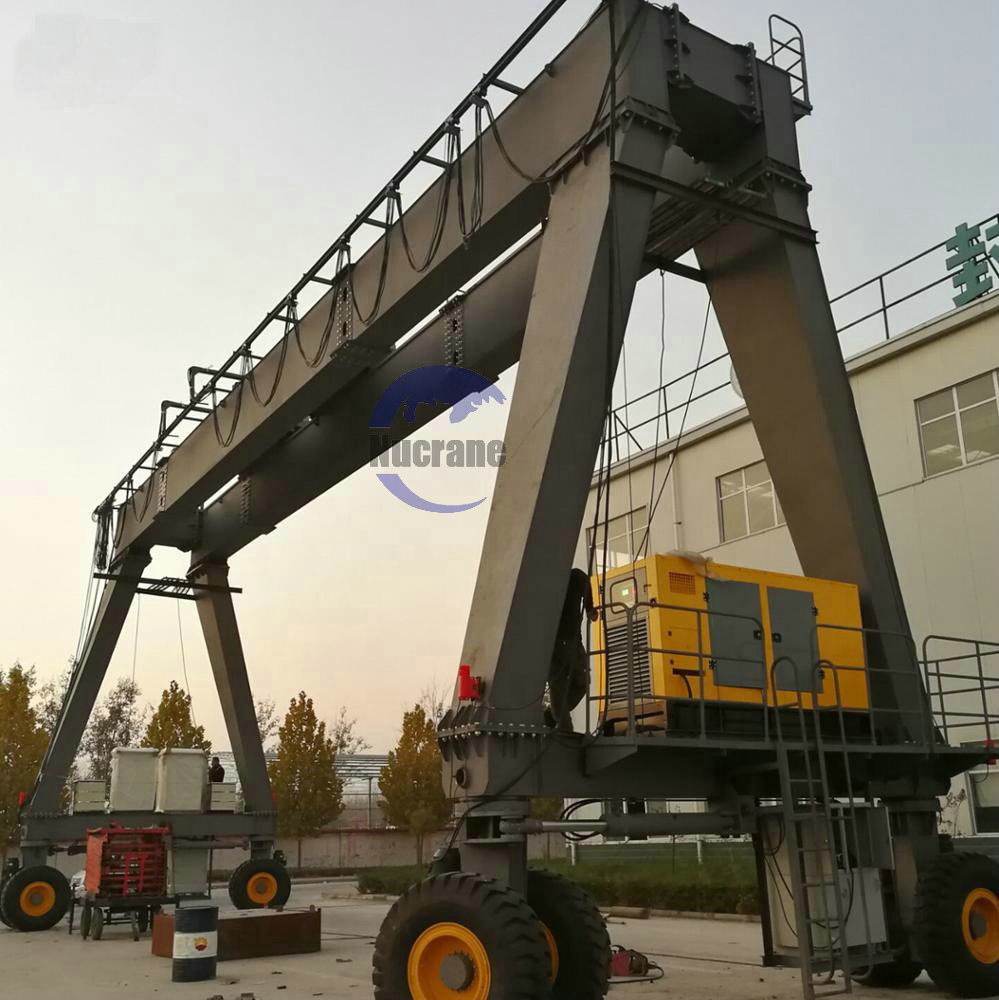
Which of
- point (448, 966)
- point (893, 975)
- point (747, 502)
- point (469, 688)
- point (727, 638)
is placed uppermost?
point (747, 502)

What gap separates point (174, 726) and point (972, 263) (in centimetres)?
2494

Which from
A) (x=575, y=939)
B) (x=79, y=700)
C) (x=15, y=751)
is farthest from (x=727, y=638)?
(x=15, y=751)

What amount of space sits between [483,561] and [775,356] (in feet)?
11.5

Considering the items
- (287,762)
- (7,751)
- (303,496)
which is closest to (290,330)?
(303,496)

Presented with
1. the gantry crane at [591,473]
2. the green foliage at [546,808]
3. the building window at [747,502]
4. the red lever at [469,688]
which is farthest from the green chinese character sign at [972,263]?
the green foliage at [546,808]

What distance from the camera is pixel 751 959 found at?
10750 mm

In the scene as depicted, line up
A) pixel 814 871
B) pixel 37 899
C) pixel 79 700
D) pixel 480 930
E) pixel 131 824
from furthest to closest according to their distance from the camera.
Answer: pixel 79 700, pixel 131 824, pixel 37 899, pixel 814 871, pixel 480 930

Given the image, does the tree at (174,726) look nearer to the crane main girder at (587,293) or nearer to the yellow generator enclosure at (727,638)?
the crane main girder at (587,293)

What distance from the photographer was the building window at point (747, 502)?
18703mm

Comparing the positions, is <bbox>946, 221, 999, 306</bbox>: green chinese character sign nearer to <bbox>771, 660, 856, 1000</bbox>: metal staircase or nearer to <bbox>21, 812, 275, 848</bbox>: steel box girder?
<bbox>771, 660, 856, 1000</bbox>: metal staircase

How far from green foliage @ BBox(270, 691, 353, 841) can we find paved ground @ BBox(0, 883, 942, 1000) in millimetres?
15823

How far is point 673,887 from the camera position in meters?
16.6

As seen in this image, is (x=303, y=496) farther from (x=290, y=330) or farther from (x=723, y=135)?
(x=723, y=135)

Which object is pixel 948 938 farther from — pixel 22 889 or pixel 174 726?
pixel 174 726
